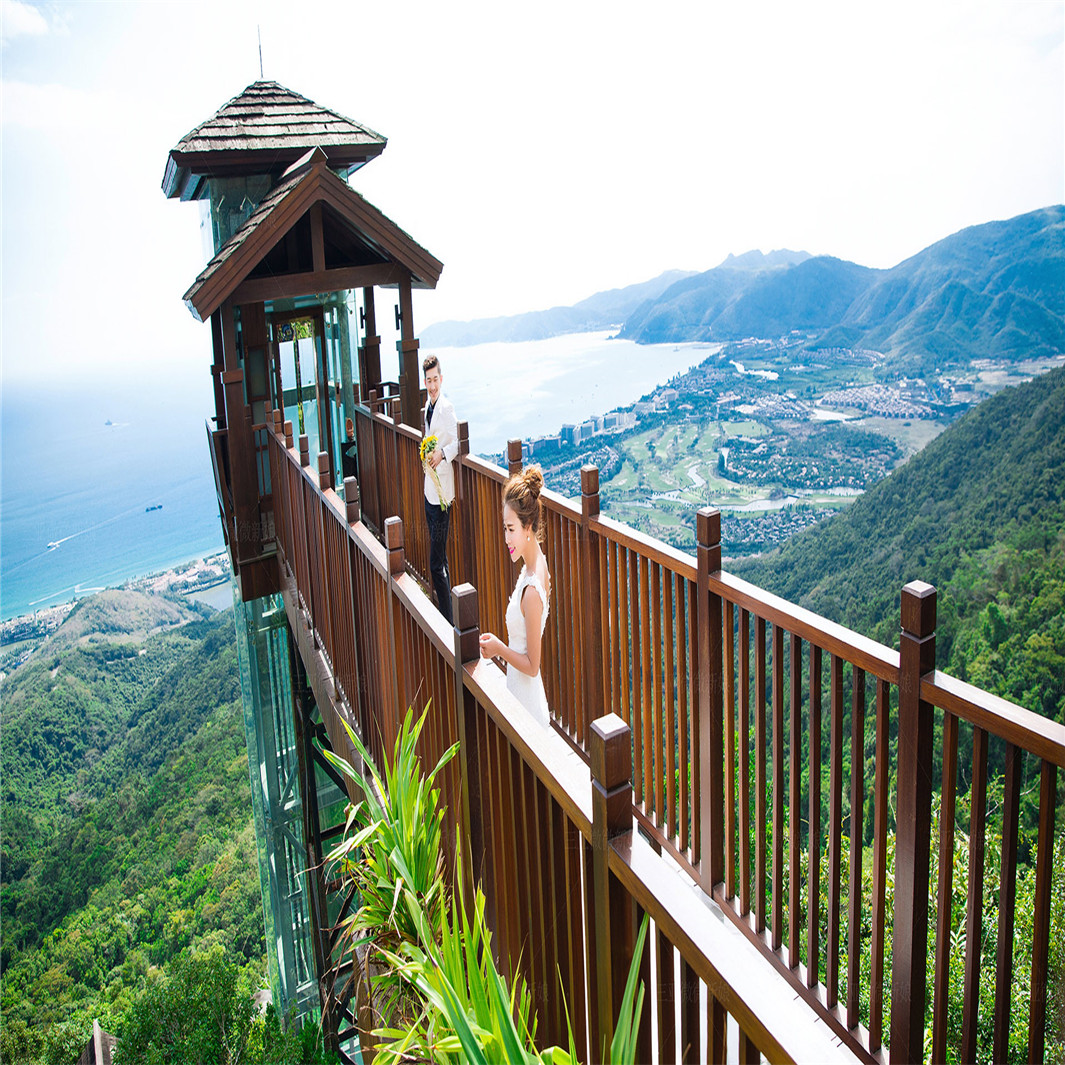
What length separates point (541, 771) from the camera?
1.73 meters

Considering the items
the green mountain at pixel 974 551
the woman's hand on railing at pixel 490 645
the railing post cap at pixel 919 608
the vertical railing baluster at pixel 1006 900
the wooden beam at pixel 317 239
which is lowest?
the green mountain at pixel 974 551

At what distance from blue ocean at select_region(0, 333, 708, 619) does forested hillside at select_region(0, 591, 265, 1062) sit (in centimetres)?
1037

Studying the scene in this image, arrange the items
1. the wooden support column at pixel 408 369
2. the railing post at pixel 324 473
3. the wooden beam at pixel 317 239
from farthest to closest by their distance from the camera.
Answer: the wooden support column at pixel 408 369
the wooden beam at pixel 317 239
the railing post at pixel 324 473

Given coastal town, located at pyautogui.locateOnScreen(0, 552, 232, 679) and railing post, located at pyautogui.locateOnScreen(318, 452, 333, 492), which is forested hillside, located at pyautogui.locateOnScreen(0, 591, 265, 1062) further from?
railing post, located at pyautogui.locateOnScreen(318, 452, 333, 492)

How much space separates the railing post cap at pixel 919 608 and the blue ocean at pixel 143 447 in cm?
876

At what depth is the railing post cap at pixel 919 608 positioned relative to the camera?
2188mm

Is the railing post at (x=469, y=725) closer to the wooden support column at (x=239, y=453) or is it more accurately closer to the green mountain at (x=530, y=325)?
the wooden support column at (x=239, y=453)

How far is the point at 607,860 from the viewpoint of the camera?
57.7 inches

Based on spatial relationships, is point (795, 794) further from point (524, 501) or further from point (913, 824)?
point (524, 501)

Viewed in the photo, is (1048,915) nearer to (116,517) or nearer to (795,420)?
(795,420)

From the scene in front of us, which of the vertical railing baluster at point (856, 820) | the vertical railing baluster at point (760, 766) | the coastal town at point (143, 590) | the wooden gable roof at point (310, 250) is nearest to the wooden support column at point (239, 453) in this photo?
the wooden gable roof at point (310, 250)

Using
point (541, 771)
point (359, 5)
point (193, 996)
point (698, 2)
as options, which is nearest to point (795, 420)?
point (193, 996)

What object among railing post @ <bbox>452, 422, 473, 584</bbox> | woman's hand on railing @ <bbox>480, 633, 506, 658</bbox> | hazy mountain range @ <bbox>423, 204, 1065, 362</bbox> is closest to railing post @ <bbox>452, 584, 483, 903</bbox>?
woman's hand on railing @ <bbox>480, 633, 506, 658</bbox>

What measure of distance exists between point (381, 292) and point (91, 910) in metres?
40.0
